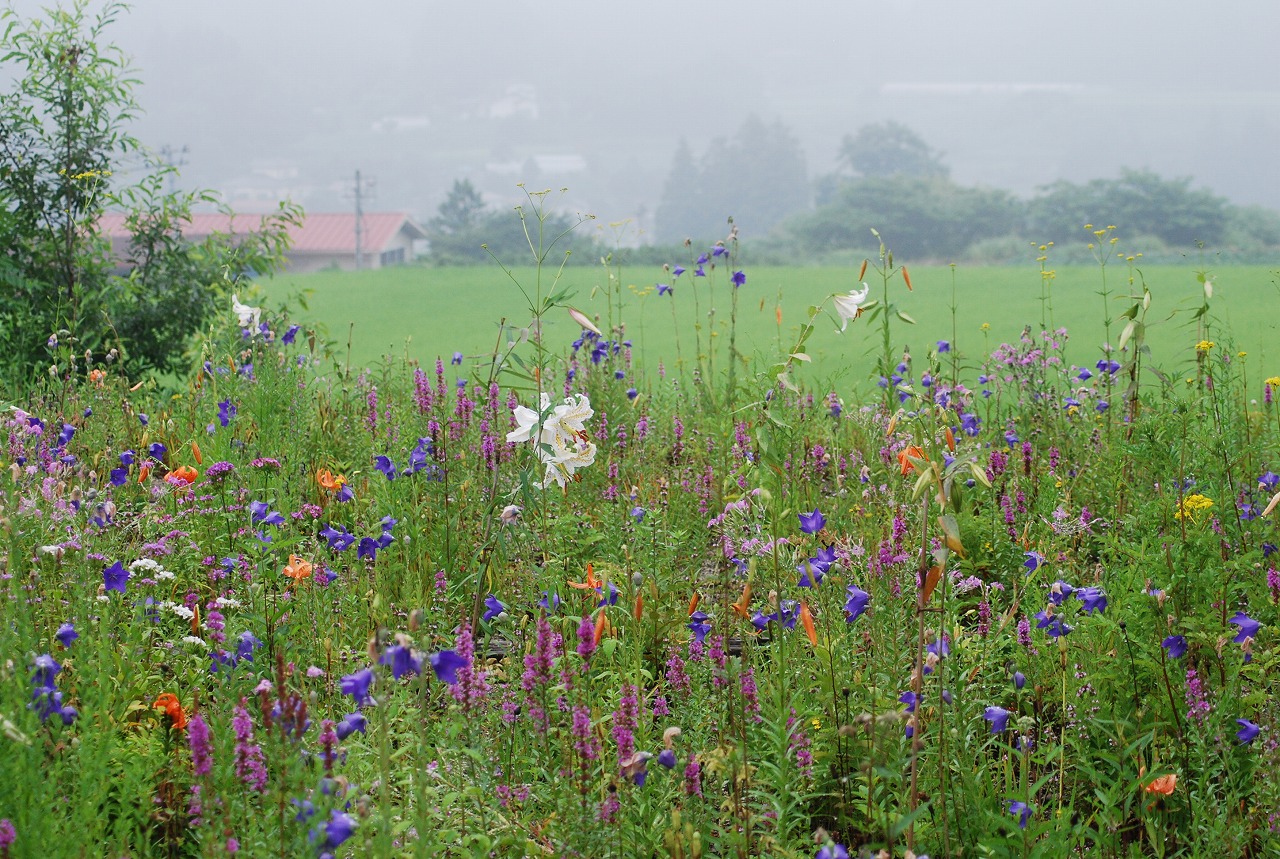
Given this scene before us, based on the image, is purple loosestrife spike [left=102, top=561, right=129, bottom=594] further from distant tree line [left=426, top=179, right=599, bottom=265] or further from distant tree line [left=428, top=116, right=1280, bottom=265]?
distant tree line [left=428, top=116, right=1280, bottom=265]

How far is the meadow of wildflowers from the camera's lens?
1817 mm

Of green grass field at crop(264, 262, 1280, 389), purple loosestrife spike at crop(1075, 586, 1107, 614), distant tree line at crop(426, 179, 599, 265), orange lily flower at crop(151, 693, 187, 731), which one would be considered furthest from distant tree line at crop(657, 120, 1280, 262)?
orange lily flower at crop(151, 693, 187, 731)

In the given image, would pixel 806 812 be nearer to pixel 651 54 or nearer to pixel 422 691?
pixel 422 691

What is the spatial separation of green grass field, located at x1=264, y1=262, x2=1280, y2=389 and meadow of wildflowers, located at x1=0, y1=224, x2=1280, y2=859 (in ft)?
10.9

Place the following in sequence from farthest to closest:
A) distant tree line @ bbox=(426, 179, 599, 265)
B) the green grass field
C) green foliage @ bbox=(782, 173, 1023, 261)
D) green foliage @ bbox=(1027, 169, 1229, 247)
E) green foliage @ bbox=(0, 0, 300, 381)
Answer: green foliage @ bbox=(782, 173, 1023, 261) → green foliage @ bbox=(1027, 169, 1229, 247) → distant tree line @ bbox=(426, 179, 599, 265) → the green grass field → green foliage @ bbox=(0, 0, 300, 381)

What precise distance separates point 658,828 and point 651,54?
151625mm

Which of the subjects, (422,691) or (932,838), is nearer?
(422,691)

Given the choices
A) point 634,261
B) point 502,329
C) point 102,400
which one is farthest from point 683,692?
point 634,261

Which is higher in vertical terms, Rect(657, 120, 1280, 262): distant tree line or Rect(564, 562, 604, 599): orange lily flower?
Rect(657, 120, 1280, 262): distant tree line

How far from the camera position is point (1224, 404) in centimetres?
384

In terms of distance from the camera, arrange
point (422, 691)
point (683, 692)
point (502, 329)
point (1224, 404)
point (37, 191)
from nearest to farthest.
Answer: point (422, 691) → point (683, 692) → point (502, 329) → point (1224, 404) → point (37, 191)

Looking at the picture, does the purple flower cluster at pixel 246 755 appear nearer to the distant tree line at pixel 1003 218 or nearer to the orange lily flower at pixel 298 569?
the orange lily flower at pixel 298 569

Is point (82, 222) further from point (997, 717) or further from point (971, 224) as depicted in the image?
point (971, 224)

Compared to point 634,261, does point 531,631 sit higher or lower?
lower
